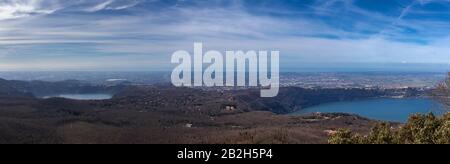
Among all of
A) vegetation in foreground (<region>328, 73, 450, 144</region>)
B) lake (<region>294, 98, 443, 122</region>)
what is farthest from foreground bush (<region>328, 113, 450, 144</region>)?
lake (<region>294, 98, 443, 122</region>)

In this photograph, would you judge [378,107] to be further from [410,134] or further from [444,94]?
[410,134]

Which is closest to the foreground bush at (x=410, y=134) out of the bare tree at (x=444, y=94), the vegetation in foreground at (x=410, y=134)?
the vegetation in foreground at (x=410, y=134)

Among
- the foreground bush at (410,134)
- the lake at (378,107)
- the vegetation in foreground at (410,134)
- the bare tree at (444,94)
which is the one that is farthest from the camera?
the lake at (378,107)

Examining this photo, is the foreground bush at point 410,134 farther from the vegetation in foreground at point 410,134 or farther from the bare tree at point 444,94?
the bare tree at point 444,94

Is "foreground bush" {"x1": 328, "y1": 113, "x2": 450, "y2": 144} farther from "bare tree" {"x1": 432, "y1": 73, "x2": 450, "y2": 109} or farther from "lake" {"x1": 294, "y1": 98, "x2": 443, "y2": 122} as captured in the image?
"lake" {"x1": 294, "y1": 98, "x2": 443, "y2": 122}

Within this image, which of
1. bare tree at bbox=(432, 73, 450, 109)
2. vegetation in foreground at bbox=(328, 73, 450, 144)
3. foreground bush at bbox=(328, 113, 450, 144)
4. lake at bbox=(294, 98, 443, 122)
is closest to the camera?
vegetation in foreground at bbox=(328, 73, 450, 144)
